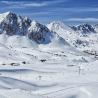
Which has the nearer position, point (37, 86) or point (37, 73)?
point (37, 86)

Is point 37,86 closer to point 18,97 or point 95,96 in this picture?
point 95,96

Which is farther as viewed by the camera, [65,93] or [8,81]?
[8,81]

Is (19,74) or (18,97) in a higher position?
(18,97)

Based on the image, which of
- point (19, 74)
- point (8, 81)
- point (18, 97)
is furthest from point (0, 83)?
point (19, 74)

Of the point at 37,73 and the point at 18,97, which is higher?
the point at 18,97

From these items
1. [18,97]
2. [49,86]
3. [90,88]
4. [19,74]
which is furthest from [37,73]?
[18,97]

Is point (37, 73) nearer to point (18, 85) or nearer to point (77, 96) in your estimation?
point (18, 85)

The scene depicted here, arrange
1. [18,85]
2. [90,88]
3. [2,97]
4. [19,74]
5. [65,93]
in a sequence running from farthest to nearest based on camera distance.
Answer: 1. [19,74]
2. [18,85]
3. [90,88]
4. [65,93]
5. [2,97]

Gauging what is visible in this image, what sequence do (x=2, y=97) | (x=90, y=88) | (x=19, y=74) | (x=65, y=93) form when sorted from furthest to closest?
(x=19, y=74)
(x=90, y=88)
(x=65, y=93)
(x=2, y=97)

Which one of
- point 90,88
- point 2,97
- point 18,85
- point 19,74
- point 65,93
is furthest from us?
point 19,74
